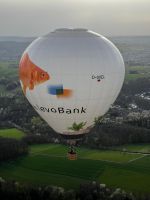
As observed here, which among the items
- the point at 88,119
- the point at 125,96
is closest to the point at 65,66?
the point at 88,119

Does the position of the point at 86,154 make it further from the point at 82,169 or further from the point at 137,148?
the point at 137,148

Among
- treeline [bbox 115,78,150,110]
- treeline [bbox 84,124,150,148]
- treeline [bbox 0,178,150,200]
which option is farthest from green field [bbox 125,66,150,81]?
treeline [bbox 0,178,150,200]

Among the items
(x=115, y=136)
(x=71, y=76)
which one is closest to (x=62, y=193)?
(x=71, y=76)

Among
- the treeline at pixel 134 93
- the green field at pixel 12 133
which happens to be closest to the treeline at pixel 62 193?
the green field at pixel 12 133

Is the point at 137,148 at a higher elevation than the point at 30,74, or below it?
below

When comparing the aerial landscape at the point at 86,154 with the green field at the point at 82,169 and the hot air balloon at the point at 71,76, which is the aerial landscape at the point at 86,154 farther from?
the hot air balloon at the point at 71,76

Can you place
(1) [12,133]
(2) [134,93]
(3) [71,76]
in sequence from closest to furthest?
(3) [71,76], (1) [12,133], (2) [134,93]
